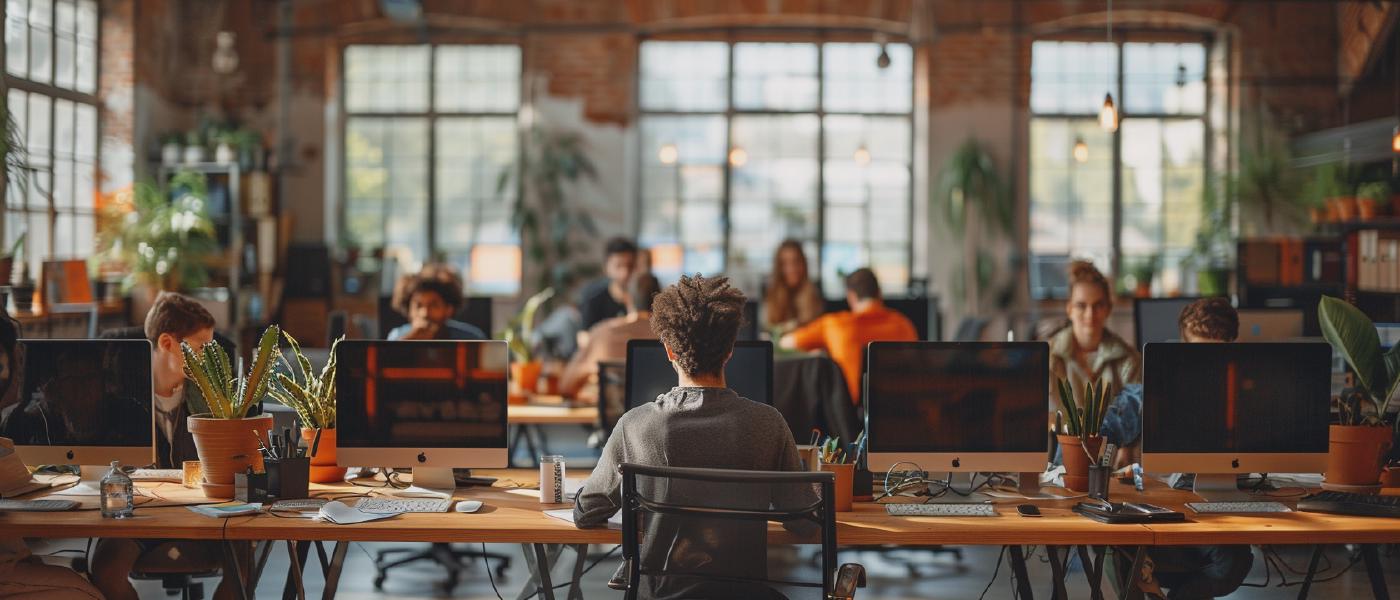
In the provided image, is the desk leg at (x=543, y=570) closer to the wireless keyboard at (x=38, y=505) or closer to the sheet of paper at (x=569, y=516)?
the sheet of paper at (x=569, y=516)

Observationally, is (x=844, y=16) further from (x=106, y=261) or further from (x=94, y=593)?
(x=94, y=593)

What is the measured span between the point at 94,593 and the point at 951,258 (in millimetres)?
7943

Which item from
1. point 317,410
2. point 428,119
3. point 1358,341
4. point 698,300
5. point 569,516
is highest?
point 428,119

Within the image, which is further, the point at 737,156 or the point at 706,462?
the point at 737,156

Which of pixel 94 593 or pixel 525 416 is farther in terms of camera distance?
pixel 525 416

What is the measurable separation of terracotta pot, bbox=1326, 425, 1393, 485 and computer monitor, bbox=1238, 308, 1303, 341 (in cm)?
207

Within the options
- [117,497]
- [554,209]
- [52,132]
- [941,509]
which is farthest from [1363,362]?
[52,132]

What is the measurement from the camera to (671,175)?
10.7m

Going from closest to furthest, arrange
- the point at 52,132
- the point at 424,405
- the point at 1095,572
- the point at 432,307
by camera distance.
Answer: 1. the point at 1095,572
2. the point at 424,405
3. the point at 432,307
4. the point at 52,132

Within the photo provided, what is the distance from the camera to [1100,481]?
3.62m

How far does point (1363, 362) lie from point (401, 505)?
109 inches

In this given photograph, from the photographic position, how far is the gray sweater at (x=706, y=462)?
9.34 ft

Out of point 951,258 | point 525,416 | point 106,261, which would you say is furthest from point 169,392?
point 951,258

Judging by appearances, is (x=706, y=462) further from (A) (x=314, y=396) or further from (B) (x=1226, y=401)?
(B) (x=1226, y=401)
